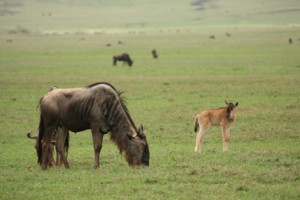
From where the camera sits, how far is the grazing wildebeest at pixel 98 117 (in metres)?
12.0

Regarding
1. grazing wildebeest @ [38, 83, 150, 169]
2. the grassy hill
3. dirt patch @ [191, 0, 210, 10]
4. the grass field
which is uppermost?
dirt patch @ [191, 0, 210, 10]

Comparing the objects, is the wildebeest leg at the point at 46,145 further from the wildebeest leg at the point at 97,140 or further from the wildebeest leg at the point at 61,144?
the wildebeest leg at the point at 97,140

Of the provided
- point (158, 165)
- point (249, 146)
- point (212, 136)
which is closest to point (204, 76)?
point (212, 136)

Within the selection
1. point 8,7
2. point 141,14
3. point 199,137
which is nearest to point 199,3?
point 141,14

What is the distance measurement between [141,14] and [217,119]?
428 feet

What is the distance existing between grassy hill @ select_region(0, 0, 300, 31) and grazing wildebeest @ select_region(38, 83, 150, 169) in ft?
361

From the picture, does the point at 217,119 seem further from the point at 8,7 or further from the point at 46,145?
the point at 8,7

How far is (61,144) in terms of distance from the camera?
12.5 m

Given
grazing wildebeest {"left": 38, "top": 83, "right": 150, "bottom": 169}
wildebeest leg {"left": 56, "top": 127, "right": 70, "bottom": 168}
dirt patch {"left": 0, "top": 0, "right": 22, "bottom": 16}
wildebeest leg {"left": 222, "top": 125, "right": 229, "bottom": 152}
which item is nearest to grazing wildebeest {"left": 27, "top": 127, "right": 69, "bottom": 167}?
wildebeest leg {"left": 56, "top": 127, "right": 70, "bottom": 168}

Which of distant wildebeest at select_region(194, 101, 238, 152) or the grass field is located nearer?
the grass field

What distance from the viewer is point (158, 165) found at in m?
12.2

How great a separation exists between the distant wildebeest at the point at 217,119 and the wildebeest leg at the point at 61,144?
351 centimetres

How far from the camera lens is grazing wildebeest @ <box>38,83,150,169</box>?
472 inches

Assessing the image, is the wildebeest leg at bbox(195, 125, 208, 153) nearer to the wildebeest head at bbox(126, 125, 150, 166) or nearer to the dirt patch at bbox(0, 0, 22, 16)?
the wildebeest head at bbox(126, 125, 150, 166)
